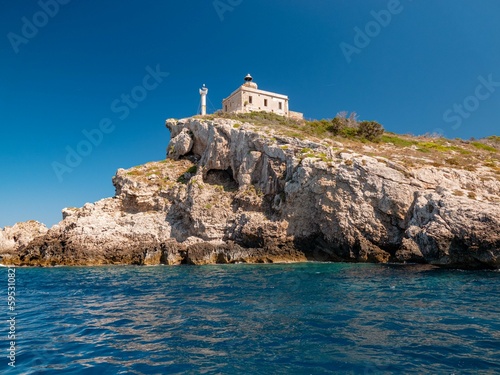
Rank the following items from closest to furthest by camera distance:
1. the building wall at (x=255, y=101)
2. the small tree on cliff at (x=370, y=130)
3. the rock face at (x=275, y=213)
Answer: the rock face at (x=275, y=213)
the small tree on cliff at (x=370, y=130)
the building wall at (x=255, y=101)

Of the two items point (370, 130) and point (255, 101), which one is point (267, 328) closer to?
point (370, 130)

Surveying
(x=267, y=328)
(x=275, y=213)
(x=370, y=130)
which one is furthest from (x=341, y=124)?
(x=267, y=328)

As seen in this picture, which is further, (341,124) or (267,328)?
(341,124)

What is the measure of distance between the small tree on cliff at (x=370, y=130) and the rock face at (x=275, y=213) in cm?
1216

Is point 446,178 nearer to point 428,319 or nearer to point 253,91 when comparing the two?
point 428,319

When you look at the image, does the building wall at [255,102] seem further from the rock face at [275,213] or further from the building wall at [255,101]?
the rock face at [275,213]

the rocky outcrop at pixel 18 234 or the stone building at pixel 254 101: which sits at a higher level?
the stone building at pixel 254 101

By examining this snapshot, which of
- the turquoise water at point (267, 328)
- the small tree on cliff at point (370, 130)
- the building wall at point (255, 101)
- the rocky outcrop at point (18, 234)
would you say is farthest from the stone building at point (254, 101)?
the turquoise water at point (267, 328)

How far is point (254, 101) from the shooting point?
5203 cm

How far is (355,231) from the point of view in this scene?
26.8 metres

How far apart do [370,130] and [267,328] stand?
38.2 m

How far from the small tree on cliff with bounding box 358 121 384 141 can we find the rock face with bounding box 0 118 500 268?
12.2 metres

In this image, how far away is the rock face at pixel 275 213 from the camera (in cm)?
2198

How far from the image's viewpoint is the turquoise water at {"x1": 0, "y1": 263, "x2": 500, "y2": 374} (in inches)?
272
